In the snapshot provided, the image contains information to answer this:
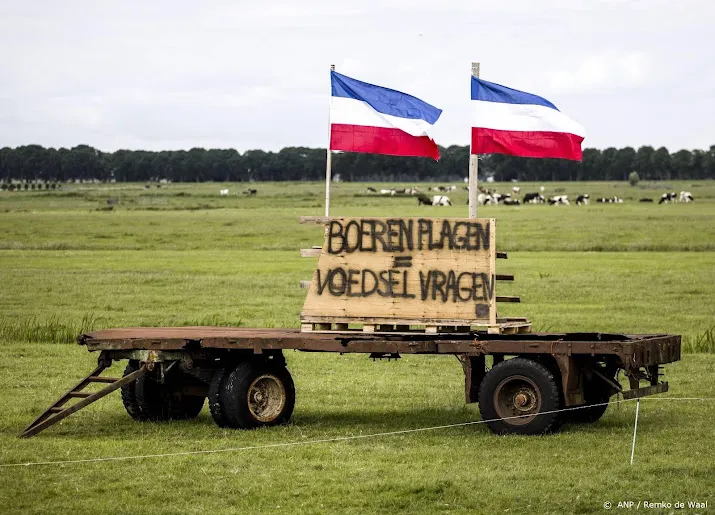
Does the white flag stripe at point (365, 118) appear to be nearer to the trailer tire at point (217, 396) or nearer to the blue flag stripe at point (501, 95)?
the blue flag stripe at point (501, 95)

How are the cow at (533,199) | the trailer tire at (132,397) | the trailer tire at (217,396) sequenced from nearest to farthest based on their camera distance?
the trailer tire at (217,396) < the trailer tire at (132,397) < the cow at (533,199)

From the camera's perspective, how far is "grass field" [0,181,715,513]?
12812 millimetres

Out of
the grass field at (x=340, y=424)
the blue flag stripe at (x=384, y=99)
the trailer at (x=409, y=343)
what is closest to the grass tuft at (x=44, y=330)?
the grass field at (x=340, y=424)

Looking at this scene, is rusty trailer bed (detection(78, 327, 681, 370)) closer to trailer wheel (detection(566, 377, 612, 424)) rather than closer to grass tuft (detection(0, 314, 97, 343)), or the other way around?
trailer wheel (detection(566, 377, 612, 424))

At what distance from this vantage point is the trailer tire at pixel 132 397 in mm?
17797

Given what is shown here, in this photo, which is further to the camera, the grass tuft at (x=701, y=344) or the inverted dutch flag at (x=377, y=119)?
the grass tuft at (x=701, y=344)

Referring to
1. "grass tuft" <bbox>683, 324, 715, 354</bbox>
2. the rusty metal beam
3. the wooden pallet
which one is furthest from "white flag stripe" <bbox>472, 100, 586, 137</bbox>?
"grass tuft" <bbox>683, 324, 715, 354</bbox>

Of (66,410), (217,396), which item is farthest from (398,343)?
(66,410)

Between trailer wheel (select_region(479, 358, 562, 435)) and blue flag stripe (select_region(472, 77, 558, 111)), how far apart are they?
3.64 m

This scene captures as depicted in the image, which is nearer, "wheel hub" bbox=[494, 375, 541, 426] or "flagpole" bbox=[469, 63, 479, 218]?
"wheel hub" bbox=[494, 375, 541, 426]

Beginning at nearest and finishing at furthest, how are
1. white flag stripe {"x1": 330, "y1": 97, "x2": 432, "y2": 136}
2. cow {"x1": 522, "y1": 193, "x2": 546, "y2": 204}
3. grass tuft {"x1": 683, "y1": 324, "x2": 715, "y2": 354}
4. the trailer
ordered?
1. the trailer
2. white flag stripe {"x1": 330, "y1": 97, "x2": 432, "y2": 136}
3. grass tuft {"x1": 683, "y1": 324, "x2": 715, "y2": 354}
4. cow {"x1": 522, "y1": 193, "x2": 546, "y2": 204}

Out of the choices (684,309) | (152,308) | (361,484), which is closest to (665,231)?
(684,309)

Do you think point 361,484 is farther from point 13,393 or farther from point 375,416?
point 13,393

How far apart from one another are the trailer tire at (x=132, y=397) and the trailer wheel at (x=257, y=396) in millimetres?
1746
